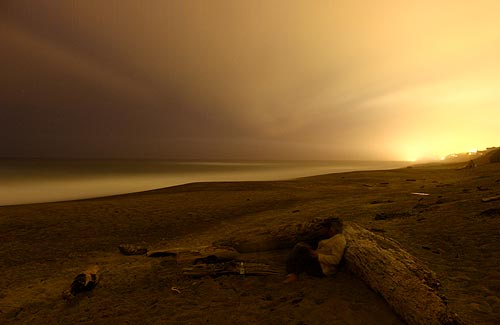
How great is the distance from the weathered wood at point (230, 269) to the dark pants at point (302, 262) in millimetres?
295

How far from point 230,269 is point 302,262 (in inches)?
65.1

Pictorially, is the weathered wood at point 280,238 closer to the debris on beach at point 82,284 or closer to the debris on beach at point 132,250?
the debris on beach at point 132,250

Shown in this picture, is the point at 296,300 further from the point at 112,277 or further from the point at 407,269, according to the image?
the point at 112,277

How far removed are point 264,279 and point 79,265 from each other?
18.5 feet

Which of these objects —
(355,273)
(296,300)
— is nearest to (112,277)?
(296,300)

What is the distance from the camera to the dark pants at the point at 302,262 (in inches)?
233

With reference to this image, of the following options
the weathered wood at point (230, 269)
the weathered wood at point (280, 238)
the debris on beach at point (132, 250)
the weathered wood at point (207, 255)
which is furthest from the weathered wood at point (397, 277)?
the debris on beach at point (132, 250)

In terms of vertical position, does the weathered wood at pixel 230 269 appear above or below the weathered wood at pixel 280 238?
below

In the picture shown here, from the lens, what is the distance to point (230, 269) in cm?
635

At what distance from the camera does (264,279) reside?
6.00 metres

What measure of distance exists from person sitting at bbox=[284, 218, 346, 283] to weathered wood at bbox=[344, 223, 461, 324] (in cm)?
21

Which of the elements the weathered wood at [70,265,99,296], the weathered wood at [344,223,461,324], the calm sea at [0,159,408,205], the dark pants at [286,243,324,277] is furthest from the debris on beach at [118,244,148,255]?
the calm sea at [0,159,408,205]

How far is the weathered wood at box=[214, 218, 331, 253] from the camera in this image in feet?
23.4

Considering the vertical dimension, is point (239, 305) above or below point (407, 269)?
below
